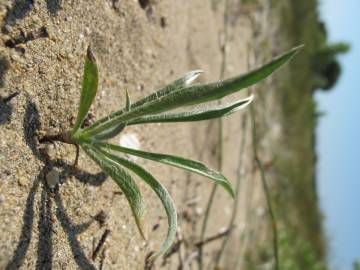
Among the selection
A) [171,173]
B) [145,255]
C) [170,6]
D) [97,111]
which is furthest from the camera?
[170,6]

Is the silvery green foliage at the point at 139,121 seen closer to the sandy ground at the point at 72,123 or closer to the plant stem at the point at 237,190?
the sandy ground at the point at 72,123

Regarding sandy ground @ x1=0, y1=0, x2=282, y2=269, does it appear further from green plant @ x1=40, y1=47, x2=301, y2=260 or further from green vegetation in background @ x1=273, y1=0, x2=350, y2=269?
green vegetation in background @ x1=273, y1=0, x2=350, y2=269

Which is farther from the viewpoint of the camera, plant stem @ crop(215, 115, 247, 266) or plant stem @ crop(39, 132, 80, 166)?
plant stem @ crop(215, 115, 247, 266)

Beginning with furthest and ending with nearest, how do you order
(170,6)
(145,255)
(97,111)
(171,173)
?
(170,6), (171,173), (145,255), (97,111)

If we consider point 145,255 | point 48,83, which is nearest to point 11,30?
point 48,83

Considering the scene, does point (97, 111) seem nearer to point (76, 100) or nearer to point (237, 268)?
point (76, 100)

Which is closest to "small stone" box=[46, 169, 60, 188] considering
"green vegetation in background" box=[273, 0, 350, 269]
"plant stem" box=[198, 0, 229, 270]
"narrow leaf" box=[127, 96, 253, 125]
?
"narrow leaf" box=[127, 96, 253, 125]

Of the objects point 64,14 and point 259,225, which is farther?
point 259,225

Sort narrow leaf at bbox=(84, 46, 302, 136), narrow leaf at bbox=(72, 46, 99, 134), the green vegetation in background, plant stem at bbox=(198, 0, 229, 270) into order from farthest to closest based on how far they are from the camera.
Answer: the green vegetation in background < plant stem at bbox=(198, 0, 229, 270) < narrow leaf at bbox=(72, 46, 99, 134) < narrow leaf at bbox=(84, 46, 302, 136)
